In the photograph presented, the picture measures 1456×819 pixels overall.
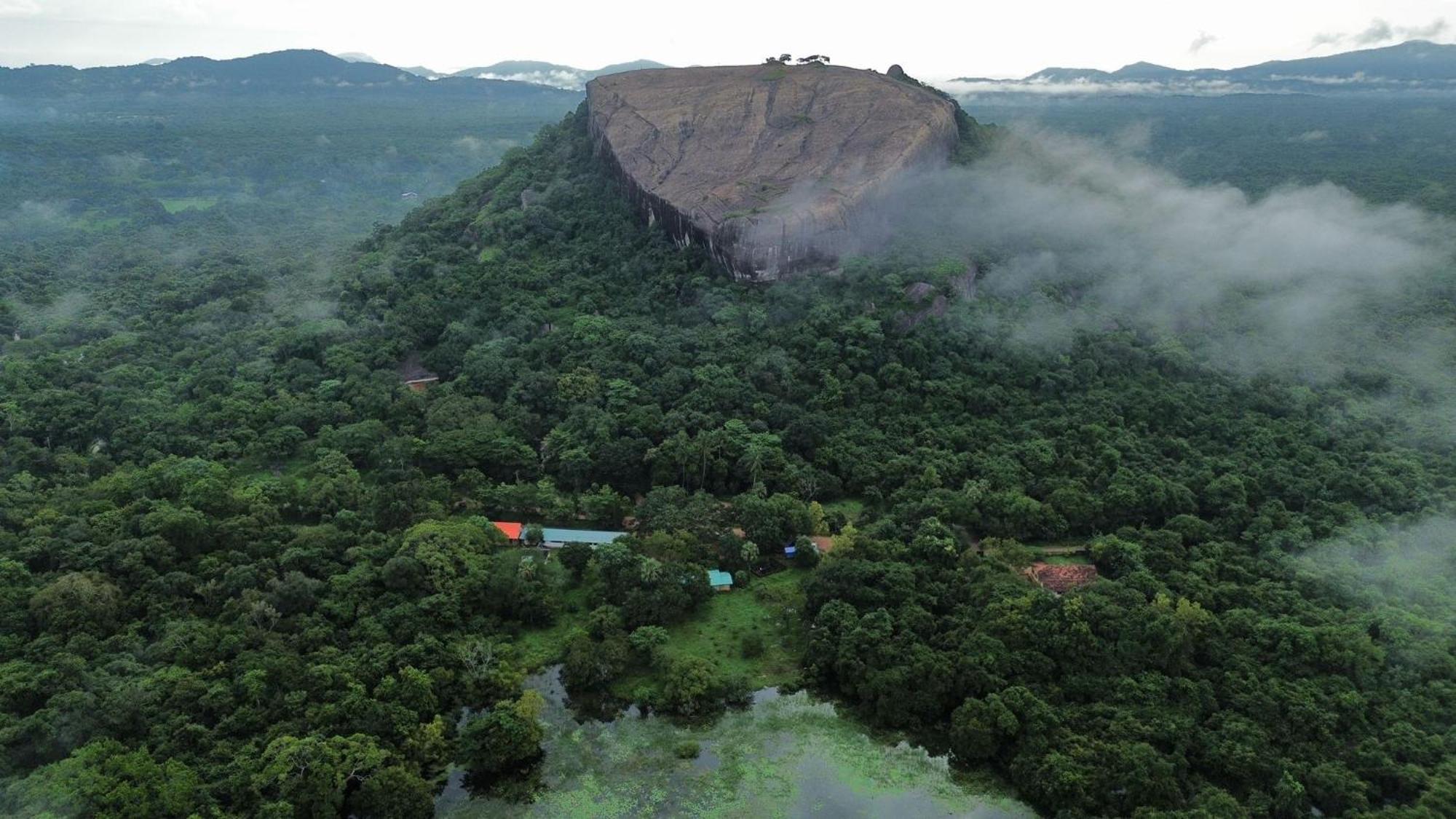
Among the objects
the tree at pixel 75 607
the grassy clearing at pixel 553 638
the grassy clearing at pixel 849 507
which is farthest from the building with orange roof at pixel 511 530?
the tree at pixel 75 607

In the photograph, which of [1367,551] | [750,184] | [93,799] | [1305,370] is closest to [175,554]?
[93,799]

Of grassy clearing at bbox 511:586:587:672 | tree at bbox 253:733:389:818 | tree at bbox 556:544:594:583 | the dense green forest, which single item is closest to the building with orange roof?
the dense green forest

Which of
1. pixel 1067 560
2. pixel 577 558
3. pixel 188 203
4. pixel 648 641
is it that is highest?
pixel 188 203

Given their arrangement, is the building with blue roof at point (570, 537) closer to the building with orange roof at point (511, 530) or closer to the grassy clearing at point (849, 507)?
the building with orange roof at point (511, 530)

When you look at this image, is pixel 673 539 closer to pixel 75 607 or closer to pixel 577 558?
pixel 577 558

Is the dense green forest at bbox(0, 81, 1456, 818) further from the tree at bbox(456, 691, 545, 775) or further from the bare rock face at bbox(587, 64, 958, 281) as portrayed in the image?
the bare rock face at bbox(587, 64, 958, 281)

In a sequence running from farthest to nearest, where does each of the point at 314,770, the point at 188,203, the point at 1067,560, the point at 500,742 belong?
the point at 188,203
the point at 1067,560
the point at 500,742
the point at 314,770

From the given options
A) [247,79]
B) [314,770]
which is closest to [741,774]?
[314,770]
